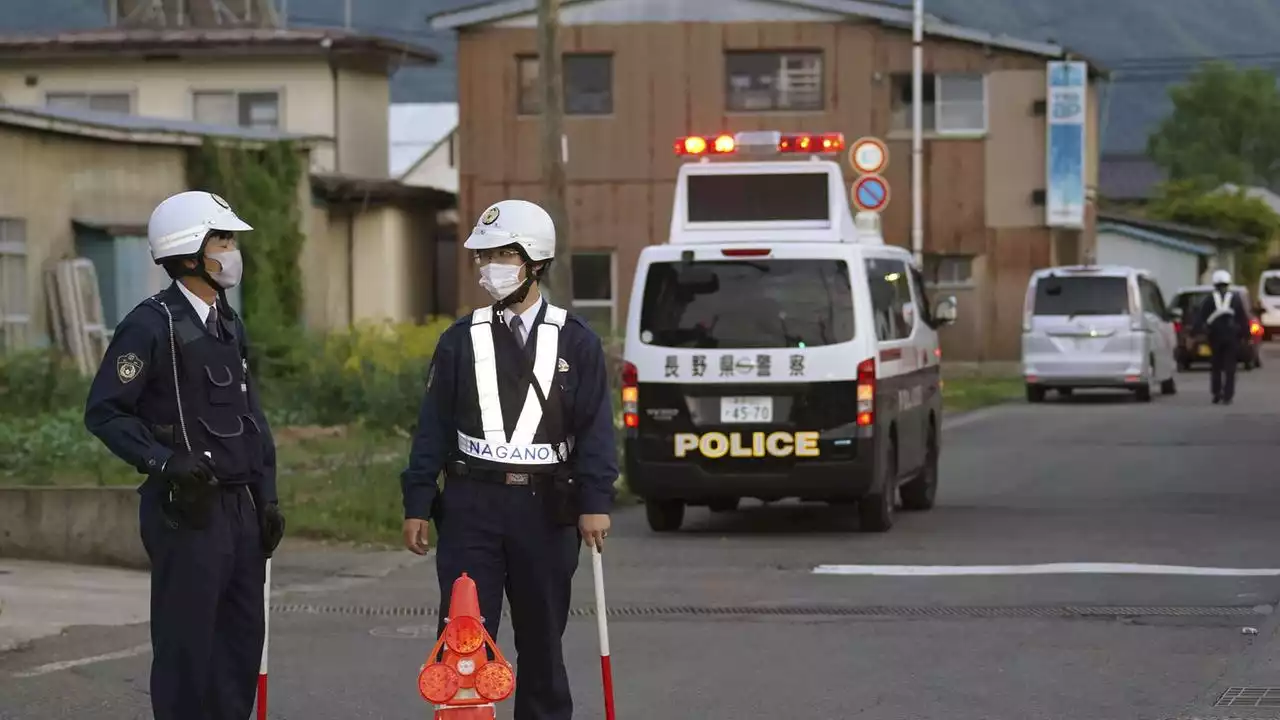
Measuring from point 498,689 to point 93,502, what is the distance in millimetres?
7869

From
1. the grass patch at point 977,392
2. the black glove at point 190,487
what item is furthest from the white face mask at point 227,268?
the grass patch at point 977,392

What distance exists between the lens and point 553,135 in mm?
21875

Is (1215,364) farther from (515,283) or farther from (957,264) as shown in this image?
(515,283)

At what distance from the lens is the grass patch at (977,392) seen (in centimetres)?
3114

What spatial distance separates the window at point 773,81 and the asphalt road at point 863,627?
925 inches

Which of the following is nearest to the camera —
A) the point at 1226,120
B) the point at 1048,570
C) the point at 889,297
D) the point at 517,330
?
the point at 517,330

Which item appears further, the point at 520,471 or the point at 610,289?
the point at 610,289

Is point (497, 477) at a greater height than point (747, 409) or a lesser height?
greater

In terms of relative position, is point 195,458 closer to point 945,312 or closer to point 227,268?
point 227,268

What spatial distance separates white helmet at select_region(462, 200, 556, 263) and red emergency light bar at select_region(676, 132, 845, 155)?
9470 mm

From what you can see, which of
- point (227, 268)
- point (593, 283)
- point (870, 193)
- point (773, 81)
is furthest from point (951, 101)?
point (227, 268)

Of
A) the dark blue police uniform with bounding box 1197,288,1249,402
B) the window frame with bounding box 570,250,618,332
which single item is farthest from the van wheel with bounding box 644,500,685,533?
the window frame with bounding box 570,250,618,332

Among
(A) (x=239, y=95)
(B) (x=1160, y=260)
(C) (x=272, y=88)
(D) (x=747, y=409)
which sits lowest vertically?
(B) (x=1160, y=260)

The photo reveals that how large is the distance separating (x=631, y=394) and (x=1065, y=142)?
27042mm
